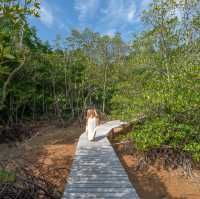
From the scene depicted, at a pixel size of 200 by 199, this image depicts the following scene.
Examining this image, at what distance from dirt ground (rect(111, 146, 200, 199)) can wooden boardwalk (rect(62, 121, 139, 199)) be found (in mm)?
1330

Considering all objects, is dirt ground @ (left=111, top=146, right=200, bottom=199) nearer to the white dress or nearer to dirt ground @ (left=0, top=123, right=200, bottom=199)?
dirt ground @ (left=0, top=123, right=200, bottom=199)

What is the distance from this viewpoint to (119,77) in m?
15.8

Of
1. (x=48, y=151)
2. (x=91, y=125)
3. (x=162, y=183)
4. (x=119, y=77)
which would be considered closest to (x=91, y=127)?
(x=91, y=125)

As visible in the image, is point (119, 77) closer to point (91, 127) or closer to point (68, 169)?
point (91, 127)

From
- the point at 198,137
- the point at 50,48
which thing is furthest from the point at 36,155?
the point at 50,48

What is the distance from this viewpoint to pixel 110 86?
53.0ft

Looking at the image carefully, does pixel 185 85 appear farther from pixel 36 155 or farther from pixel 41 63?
pixel 41 63

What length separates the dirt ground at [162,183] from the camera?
6.88m

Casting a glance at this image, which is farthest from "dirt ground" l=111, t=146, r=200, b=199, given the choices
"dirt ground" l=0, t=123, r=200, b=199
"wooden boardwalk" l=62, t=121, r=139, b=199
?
"wooden boardwalk" l=62, t=121, r=139, b=199

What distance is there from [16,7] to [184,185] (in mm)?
6637

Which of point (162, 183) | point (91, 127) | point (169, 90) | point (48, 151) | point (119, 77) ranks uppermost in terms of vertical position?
point (119, 77)

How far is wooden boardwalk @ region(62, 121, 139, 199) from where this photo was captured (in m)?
3.94

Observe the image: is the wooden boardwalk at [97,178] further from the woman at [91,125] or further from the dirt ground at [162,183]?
the dirt ground at [162,183]

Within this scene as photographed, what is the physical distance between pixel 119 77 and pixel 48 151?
760cm
